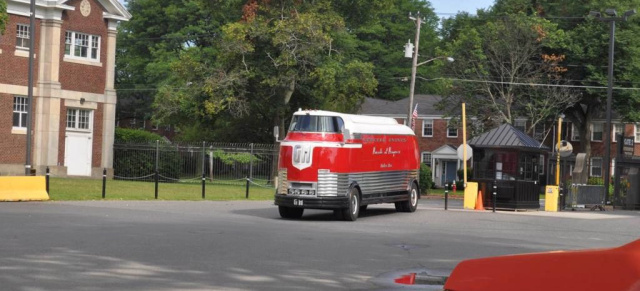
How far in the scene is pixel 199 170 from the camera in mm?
58125

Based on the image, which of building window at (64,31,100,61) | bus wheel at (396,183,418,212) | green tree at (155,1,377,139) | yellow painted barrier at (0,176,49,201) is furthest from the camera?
green tree at (155,1,377,139)

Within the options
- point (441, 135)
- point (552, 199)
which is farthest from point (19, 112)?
point (441, 135)

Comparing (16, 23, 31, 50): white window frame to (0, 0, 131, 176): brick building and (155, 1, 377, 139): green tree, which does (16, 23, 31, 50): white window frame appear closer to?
(0, 0, 131, 176): brick building

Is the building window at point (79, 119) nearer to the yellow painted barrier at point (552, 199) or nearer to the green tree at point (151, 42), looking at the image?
the green tree at point (151, 42)

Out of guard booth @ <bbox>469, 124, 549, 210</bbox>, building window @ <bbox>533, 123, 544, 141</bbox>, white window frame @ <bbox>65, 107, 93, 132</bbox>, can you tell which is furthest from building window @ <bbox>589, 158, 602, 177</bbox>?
guard booth @ <bbox>469, 124, 549, 210</bbox>

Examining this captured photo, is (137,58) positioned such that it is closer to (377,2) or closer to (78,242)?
(377,2)

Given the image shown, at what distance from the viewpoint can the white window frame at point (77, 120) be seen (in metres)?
55.4

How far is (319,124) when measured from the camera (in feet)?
89.0

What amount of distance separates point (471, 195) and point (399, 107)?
48.2m

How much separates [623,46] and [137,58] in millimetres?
41053

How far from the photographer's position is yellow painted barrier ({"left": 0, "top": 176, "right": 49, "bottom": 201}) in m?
30.1

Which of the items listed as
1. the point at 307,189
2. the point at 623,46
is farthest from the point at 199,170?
the point at 307,189

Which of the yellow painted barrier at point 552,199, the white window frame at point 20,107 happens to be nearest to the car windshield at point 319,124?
the yellow painted barrier at point 552,199

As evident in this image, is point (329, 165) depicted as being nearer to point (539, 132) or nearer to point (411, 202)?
point (411, 202)
